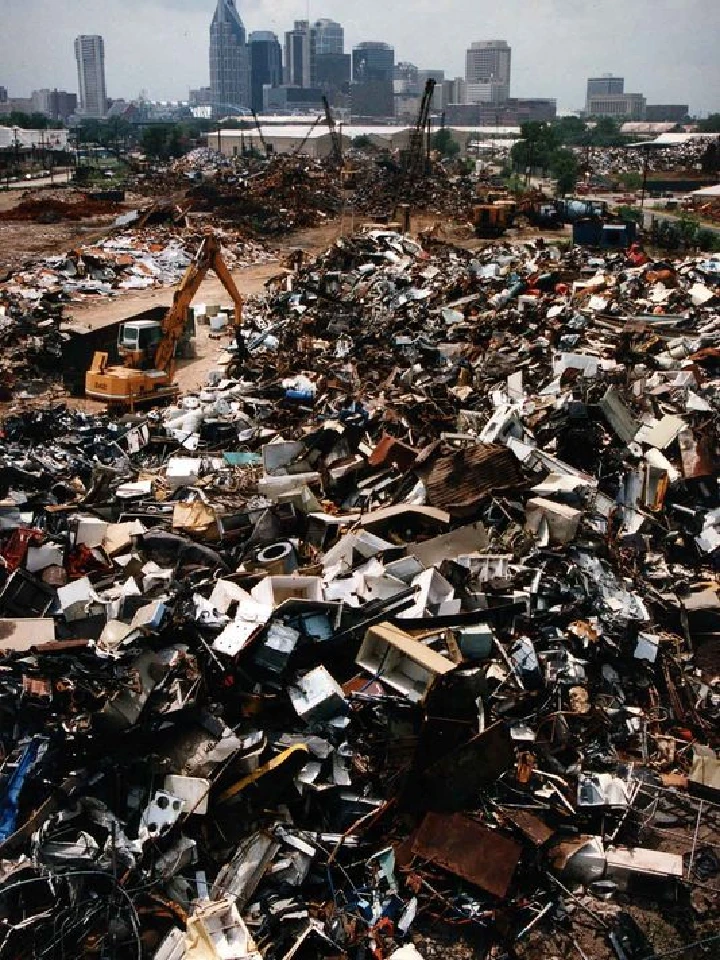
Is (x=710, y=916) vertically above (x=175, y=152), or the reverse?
(x=175, y=152)

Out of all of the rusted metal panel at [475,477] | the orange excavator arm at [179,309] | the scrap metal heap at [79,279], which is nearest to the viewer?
the rusted metal panel at [475,477]

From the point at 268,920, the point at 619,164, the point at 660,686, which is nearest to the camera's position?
the point at 268,920

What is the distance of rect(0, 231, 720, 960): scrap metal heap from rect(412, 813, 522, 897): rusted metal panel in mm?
19

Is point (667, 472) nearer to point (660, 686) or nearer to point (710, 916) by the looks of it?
point (660, 686)

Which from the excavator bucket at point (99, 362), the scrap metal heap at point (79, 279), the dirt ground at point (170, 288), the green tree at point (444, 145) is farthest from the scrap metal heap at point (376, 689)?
the green tree at point (444, 145)

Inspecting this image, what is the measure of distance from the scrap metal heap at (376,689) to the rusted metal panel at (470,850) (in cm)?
2

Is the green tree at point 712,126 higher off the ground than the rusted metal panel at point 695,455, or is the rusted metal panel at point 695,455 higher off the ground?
the green tree at point 712,126

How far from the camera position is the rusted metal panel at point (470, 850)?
17.4 ft

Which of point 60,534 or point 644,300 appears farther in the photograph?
point 644,300

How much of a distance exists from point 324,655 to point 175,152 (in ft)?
221

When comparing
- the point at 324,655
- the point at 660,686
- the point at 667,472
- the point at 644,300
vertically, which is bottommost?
the point at 660,686

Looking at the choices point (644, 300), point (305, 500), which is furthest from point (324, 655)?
point (644, 300)

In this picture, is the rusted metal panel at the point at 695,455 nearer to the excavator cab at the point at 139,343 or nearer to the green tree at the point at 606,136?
the excavator cab at the point at 139,343

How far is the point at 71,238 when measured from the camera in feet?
102
